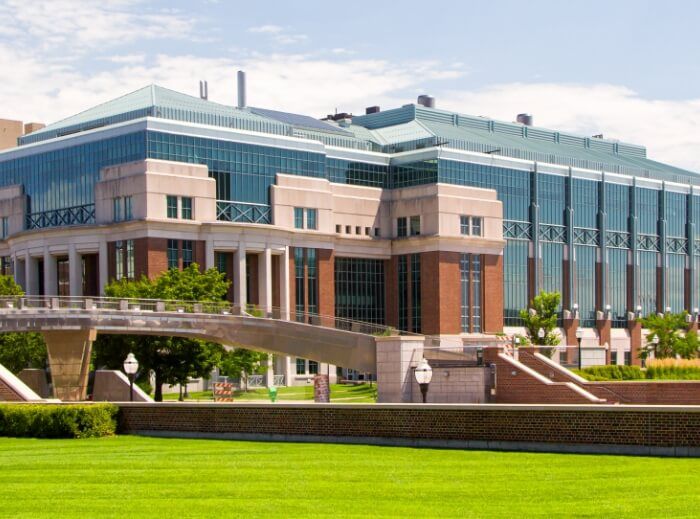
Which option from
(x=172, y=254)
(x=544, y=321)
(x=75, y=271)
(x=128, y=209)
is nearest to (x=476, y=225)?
(x=544, y=321)

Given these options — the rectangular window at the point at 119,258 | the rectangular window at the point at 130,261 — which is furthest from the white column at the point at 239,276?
the rectangular window at the point at 119,258

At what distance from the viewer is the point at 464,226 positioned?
342 feet

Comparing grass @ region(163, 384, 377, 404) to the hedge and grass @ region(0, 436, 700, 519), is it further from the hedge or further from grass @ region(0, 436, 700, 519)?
grass @ region(0, 436, 700, 519)

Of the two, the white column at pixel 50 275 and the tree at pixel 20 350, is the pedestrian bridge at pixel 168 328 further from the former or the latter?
the white column at pixel 50 275

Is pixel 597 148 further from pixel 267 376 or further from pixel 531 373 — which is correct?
pixel 531 373

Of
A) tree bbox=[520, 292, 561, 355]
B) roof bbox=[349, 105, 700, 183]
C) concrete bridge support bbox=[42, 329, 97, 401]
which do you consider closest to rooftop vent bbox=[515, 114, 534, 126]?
roof bbox=[349, 105, 700, 183]

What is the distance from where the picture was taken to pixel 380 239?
104562mm

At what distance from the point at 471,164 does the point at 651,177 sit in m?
27.0

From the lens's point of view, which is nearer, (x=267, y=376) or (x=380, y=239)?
(x=267, y=376)

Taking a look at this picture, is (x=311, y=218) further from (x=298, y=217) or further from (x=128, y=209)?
(x=128, y=209)

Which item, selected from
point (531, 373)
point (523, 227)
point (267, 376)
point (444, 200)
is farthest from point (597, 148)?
point (531, 373)

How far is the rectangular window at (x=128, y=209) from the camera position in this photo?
290 ft

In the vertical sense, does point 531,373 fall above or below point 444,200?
below

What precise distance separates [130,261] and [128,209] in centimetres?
383
